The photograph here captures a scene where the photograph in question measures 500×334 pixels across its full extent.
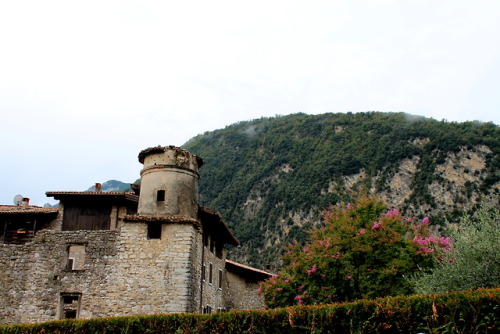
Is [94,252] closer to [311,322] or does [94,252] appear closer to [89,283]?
[89,283]

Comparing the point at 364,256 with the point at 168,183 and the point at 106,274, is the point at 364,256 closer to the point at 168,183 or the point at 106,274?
the point at 168,183

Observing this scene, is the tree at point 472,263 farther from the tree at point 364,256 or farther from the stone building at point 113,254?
the stone building at point 113,254

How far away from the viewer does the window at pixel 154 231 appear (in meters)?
24.6

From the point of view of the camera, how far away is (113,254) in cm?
2448

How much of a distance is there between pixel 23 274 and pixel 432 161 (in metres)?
70.3

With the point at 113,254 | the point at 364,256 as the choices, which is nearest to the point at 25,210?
the point at 113,254

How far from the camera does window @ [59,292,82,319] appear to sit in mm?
24281

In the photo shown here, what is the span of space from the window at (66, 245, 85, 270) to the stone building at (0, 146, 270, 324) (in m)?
0.05

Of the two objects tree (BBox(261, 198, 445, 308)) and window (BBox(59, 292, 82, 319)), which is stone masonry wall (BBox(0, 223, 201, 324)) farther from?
tree (BBox(261, 198, 445, 308))

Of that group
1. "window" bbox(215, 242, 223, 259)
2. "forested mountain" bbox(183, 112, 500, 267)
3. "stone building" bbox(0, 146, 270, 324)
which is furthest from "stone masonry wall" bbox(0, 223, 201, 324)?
"forested mountain" bbox(183, 112, 500, 267)

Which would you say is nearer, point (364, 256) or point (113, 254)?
point (364, 256)

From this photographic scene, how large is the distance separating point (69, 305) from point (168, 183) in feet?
25.3

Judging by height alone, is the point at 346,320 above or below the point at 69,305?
below

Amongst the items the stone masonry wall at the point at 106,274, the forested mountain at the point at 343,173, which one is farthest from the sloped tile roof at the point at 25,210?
the forested mountain at the point at 343,173
